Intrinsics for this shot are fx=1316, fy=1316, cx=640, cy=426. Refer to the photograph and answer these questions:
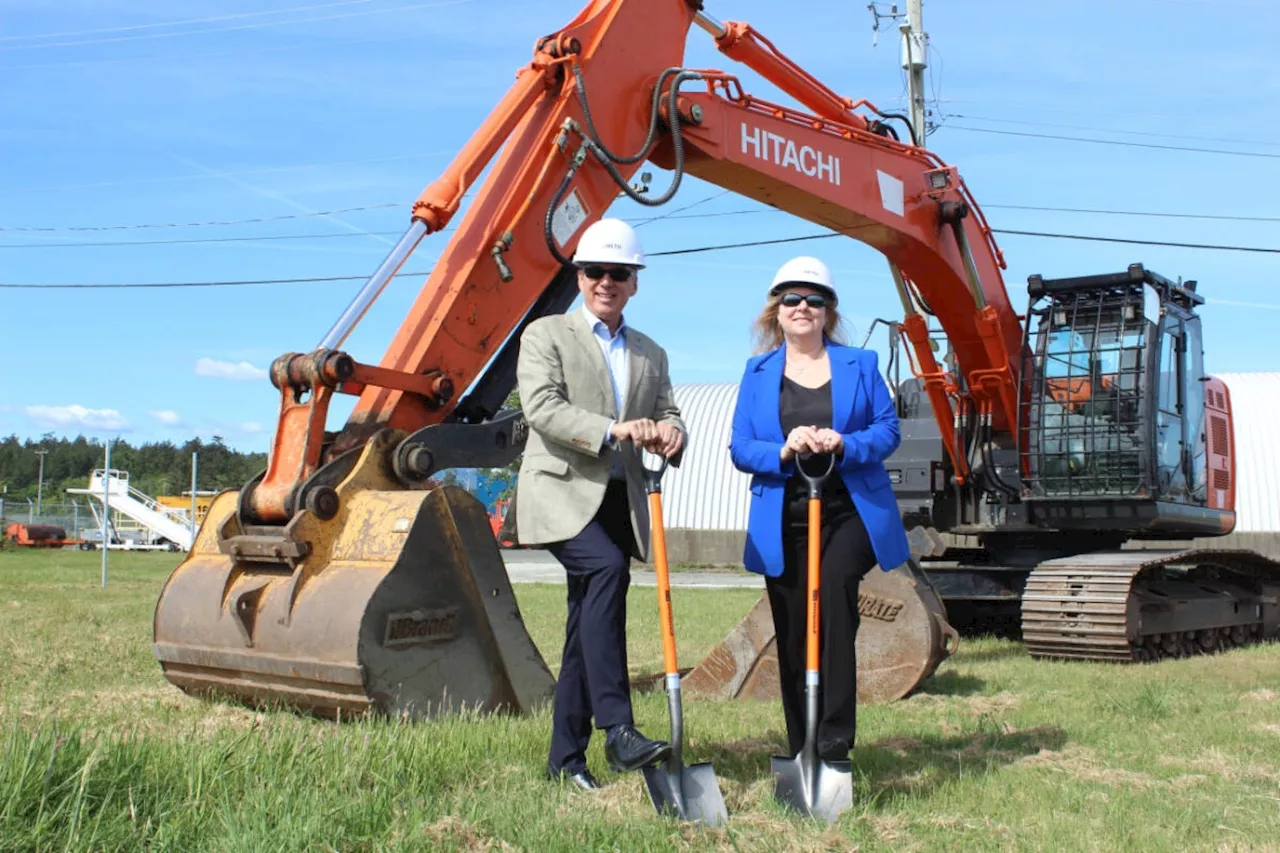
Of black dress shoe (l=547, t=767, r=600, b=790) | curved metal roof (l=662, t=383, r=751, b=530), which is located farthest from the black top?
curved metal roof (l=662, t=383, r=751, b=530)

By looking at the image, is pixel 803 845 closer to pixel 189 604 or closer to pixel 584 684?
pixel 584 684

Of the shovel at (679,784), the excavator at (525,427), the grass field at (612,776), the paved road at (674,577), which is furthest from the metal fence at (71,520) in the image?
the shovel at (679,784)

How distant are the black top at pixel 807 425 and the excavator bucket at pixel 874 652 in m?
2.61

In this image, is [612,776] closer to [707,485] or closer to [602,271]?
[602,271]

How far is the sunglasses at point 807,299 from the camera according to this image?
4629 mm

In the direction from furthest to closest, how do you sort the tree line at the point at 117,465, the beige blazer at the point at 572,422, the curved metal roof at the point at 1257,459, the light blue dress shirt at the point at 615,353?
the tree line at the point at 117,465 → the curved metal roof at the point at 1257,459 → the light blue dress shirt at the point at 615,353 → the beige blazer at the point at 572,422

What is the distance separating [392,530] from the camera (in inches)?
213

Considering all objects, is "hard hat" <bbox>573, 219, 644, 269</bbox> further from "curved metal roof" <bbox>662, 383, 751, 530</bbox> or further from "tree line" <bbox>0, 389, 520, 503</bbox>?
"tree line" <bbox>0, 389, 520, 503</bbox>

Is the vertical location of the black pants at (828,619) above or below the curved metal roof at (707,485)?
below

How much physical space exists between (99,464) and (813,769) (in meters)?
111

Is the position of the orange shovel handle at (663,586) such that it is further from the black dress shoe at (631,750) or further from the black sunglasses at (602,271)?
the black sunglasses at (602,271)

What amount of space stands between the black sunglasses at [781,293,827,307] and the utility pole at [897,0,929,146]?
2021 cm

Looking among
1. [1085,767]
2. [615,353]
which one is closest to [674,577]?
[1085,767]

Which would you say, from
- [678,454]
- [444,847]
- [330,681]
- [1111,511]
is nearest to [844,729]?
[678,454]
